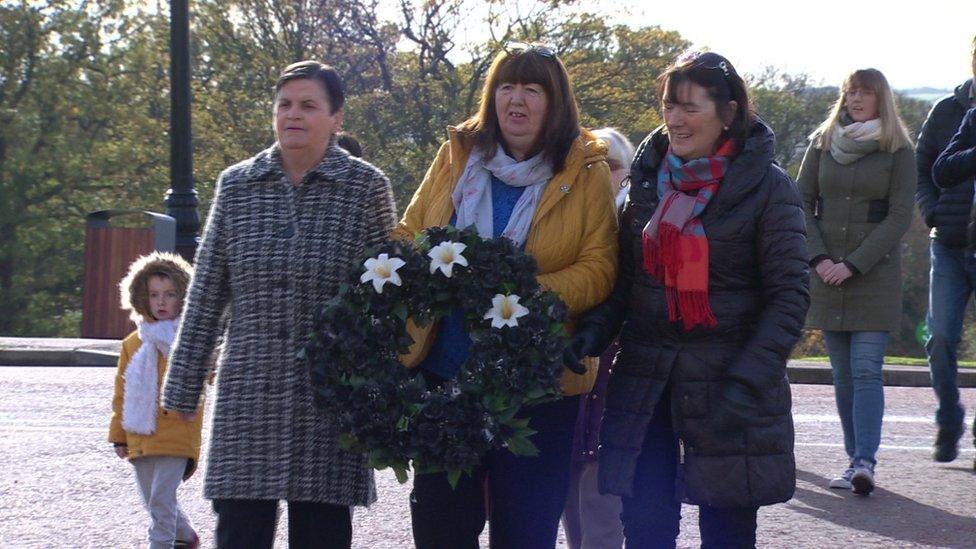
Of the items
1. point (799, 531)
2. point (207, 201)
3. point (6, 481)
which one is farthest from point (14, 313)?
point (799, 531)

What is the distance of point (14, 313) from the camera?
3438cm

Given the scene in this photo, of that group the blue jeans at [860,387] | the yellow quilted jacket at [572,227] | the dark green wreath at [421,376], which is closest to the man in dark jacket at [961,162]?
the blue jeans at [860,387]

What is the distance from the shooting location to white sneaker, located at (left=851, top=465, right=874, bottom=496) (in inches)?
263

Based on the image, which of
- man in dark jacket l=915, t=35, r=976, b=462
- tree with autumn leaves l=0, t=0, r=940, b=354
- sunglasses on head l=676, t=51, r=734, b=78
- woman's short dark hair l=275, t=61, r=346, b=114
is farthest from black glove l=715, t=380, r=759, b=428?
tree with autumn leaves l=0, t=0, r=940, b=354

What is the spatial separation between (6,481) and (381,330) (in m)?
4.31

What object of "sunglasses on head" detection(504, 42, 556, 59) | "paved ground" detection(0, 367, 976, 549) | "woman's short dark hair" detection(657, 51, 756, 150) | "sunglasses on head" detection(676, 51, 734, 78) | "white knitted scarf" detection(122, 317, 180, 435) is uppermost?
"sunglasses on head" detection(504, 42, 556, 59)

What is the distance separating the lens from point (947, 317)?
23.0 ft

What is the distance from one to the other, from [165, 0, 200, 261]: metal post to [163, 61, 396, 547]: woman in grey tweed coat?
30.1 feet

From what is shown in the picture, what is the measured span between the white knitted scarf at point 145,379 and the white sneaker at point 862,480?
11.2ft

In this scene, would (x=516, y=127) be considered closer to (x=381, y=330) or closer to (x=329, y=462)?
(x=381, y=330)

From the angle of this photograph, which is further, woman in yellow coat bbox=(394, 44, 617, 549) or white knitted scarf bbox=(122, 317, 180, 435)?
white knitted scarf bbox=(122, 317, 180, 435)

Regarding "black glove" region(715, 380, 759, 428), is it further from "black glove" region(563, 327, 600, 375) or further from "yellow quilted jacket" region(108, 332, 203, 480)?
"yellow quilted jacket" region(108, 332, 203, 480)

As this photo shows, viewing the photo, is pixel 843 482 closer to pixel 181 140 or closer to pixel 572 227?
pixel 572 227

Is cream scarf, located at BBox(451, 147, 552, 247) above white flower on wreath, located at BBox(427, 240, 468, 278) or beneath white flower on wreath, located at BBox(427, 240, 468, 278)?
above
